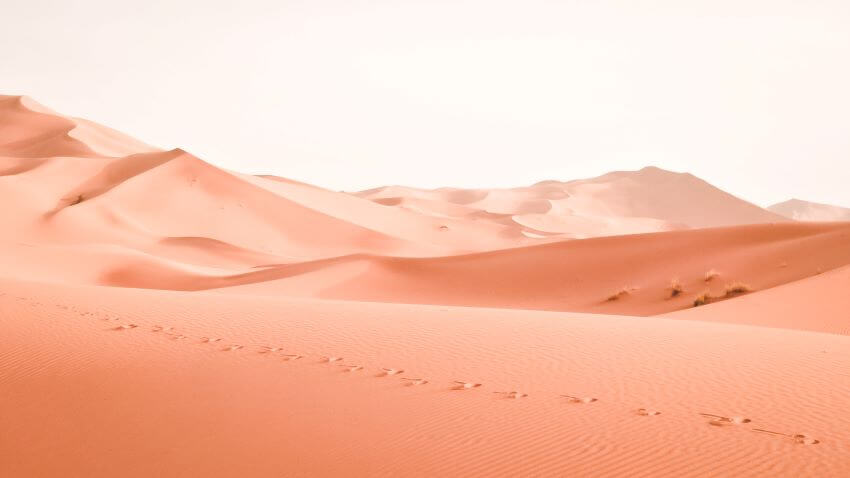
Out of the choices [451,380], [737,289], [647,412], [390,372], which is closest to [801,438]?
[647,412]

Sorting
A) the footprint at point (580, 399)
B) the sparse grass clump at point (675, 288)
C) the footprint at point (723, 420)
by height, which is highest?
the sparse grass clump at point (675, 288)

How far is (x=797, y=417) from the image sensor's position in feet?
17.8

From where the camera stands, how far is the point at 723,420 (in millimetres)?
5363

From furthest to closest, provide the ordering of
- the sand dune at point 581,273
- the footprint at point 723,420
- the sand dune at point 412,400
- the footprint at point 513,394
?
the sand dune at point 581,273 → the footprint at point 513,394 → the footprint at point 723,420 → the sand dune at point 412,400

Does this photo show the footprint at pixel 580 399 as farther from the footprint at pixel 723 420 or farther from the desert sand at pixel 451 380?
the footprint at pixel 723 420

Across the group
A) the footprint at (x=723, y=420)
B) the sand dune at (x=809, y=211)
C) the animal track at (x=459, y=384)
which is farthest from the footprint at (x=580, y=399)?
the sand dune at (x=809, y=211)

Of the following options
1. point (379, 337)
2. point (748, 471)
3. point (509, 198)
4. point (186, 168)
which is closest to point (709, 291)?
point (379, 337)

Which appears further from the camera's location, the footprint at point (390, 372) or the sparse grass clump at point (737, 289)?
the sparse grass clump at point (737, 289)

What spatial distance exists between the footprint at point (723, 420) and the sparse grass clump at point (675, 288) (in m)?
15.3

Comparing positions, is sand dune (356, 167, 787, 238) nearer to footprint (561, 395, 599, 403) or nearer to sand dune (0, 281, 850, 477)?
sand dune (0, 281, 850, 477)

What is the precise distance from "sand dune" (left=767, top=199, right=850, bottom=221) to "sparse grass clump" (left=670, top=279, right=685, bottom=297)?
165769 mm

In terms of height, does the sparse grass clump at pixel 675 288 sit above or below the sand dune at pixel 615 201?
below

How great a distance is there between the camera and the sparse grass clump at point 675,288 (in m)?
20.2

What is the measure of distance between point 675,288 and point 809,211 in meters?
184
